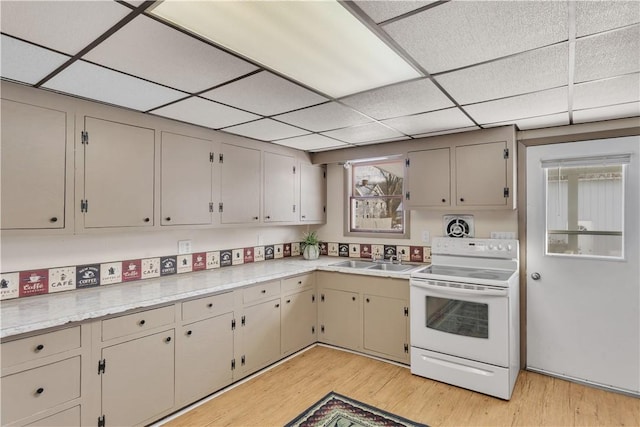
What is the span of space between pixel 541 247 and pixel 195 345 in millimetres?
3139

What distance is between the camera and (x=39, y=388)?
1.88m

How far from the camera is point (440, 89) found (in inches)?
86.3

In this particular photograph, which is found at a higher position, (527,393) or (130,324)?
(130,324)

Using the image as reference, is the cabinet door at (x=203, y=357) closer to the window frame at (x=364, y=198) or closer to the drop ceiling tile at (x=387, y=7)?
the window frame at (x=364, y=198)

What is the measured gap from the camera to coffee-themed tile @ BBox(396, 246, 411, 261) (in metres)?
4.01

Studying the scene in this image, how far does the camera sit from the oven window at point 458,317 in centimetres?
288

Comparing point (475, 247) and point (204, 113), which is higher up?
point (204, 113)

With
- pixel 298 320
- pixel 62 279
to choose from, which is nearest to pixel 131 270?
pixel 62 279

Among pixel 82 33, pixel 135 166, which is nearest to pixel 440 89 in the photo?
pixel 82 33

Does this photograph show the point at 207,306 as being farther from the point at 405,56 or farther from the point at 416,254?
the point at 416,254

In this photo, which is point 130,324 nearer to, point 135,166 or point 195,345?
point 195,345

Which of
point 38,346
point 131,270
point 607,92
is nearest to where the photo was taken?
point 38,346

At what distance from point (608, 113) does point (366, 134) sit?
194 cm

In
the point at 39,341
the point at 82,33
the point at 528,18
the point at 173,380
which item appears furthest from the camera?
the point at 173,380
